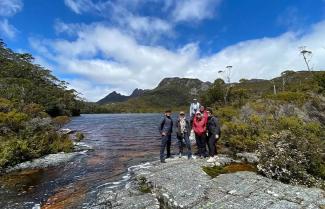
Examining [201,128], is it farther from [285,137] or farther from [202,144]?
[285,137]

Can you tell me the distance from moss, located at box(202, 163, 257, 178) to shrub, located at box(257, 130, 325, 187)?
1.17 meters

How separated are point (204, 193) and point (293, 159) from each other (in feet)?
15.4

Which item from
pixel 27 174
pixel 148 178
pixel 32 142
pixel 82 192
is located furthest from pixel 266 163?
pixel 32 142

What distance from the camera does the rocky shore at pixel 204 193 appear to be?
31.6ft

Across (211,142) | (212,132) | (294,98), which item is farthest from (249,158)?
(294,98)

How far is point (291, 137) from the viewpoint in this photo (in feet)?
46.7

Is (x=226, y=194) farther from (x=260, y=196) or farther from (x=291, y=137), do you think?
(x=291, y=137)

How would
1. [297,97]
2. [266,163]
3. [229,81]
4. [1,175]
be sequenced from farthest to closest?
[229,81] < [297,97] < [1,175] < [266,163]

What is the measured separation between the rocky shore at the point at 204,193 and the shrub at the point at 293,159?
2.50 feet

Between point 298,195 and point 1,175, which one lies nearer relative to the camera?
point 298,195

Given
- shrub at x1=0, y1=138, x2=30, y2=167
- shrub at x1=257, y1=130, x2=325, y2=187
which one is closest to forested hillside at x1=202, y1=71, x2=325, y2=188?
shrub at x1=257, y1=130, x2=325, y2=187

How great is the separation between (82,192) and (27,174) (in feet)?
18.1

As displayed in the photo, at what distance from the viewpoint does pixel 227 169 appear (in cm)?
1440

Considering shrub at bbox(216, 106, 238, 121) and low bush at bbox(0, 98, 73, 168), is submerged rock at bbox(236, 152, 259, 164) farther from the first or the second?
low bush at bbox(0, 98, 73, 168)
